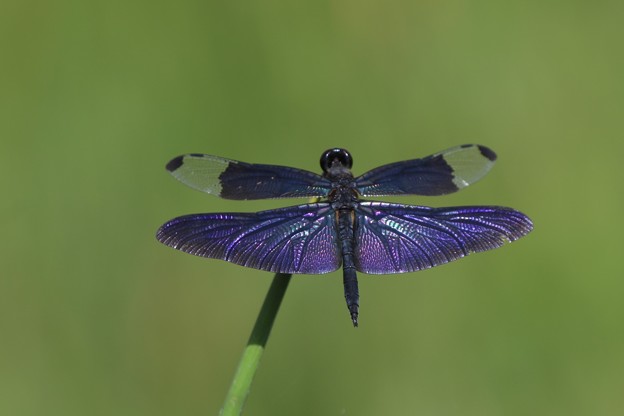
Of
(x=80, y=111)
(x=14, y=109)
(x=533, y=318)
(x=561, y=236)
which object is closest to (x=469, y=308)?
(x=533, y=318)

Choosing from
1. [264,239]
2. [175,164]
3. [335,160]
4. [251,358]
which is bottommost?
[251,358]

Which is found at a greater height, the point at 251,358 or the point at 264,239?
the point at 264,239

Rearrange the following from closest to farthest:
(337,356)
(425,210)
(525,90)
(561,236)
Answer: (425,210), (337,356), (561,236), (525,90)

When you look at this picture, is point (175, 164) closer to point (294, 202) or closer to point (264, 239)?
point (264, 239)

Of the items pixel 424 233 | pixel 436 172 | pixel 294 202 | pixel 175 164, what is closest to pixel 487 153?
pixel 436 172

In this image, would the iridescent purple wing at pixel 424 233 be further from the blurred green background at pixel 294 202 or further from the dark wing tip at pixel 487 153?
the blurred green background at pixel 294 202

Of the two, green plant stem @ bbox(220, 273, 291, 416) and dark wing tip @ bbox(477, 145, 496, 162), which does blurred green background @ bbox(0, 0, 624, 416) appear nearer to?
dark wing tip @ bbox(477, 145, 496, 162)

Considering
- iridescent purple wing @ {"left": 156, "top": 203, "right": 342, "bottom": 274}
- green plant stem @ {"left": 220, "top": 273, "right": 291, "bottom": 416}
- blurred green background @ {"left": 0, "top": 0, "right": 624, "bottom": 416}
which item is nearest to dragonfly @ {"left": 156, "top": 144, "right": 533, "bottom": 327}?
iridescent purple wing @ {"left": 156, "top": 203, "right": 342, "bottom": 274}

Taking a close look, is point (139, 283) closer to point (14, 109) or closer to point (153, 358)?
point (153, 358)
